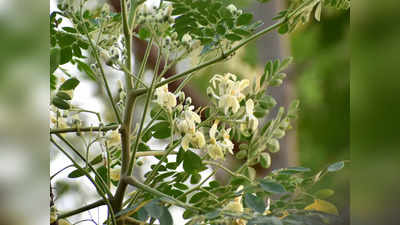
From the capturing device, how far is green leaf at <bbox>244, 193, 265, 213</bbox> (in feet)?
1.29

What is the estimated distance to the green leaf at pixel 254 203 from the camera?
0.39m

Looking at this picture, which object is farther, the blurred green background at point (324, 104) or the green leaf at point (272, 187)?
the green leaf at point (272, 187)

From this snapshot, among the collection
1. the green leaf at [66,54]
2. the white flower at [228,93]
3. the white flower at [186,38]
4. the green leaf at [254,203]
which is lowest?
the green leaf at [254,203]

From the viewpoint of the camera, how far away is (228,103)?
0.44 meters

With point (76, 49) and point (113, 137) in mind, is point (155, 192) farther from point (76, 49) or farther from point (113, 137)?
point (76, 49)

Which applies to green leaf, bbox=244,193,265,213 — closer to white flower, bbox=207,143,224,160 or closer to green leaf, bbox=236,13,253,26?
white flower, bbox=207,143,224,160

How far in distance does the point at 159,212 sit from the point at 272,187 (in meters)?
0.11

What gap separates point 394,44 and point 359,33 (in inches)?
1.3

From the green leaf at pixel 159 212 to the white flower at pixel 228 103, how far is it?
0.39ft

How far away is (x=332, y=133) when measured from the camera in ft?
2.09

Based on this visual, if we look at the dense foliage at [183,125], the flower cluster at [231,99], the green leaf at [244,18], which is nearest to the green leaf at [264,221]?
the dense foliage at [183,125]

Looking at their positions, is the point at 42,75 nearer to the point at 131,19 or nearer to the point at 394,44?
the point at 131,19

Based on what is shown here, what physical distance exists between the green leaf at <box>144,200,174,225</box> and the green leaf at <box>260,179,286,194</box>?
0.09 m

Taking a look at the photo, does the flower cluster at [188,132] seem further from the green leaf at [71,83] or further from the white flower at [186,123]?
the green leaf at [71,83]
